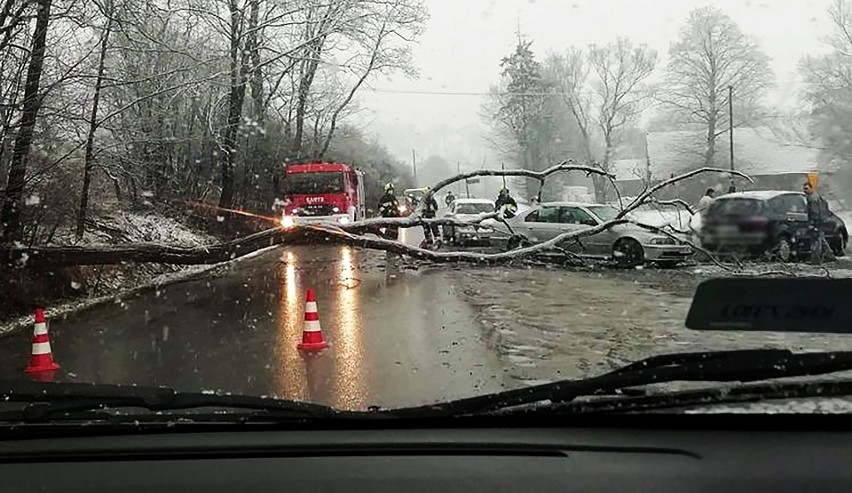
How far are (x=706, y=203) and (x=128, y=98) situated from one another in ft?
30.8

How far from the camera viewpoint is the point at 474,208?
7184mm

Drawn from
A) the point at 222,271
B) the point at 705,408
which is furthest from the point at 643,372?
the point at 222,271

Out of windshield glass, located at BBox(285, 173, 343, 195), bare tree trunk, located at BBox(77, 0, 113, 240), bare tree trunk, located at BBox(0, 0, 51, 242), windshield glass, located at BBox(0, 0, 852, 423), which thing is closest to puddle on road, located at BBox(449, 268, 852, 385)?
windshield glass, located at BBox(0, 0, 852, 423)

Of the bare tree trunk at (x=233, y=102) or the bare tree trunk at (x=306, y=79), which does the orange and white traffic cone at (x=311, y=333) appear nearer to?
the bare tree trunk at (x=233, y=102)

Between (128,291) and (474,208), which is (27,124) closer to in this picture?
(128,291)

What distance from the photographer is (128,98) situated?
12.2 metres

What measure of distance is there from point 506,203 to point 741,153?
6.26ft

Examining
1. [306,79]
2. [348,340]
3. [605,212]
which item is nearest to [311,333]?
[348,340]

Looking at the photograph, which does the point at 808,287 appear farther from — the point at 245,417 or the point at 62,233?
the point at 62,233

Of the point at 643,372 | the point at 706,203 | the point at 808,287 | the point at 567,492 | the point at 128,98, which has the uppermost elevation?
the point at 128,98

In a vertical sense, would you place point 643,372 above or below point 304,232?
below

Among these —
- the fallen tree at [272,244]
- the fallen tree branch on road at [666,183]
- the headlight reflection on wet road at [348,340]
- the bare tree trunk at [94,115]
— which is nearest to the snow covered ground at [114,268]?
the fallen tree at [272,244]

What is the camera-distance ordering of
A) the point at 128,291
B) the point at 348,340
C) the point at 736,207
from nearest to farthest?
the point at 736,207, the point at 348,340, the point at 128,291

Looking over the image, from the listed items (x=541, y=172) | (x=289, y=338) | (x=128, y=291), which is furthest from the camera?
(x=128, y=291)
